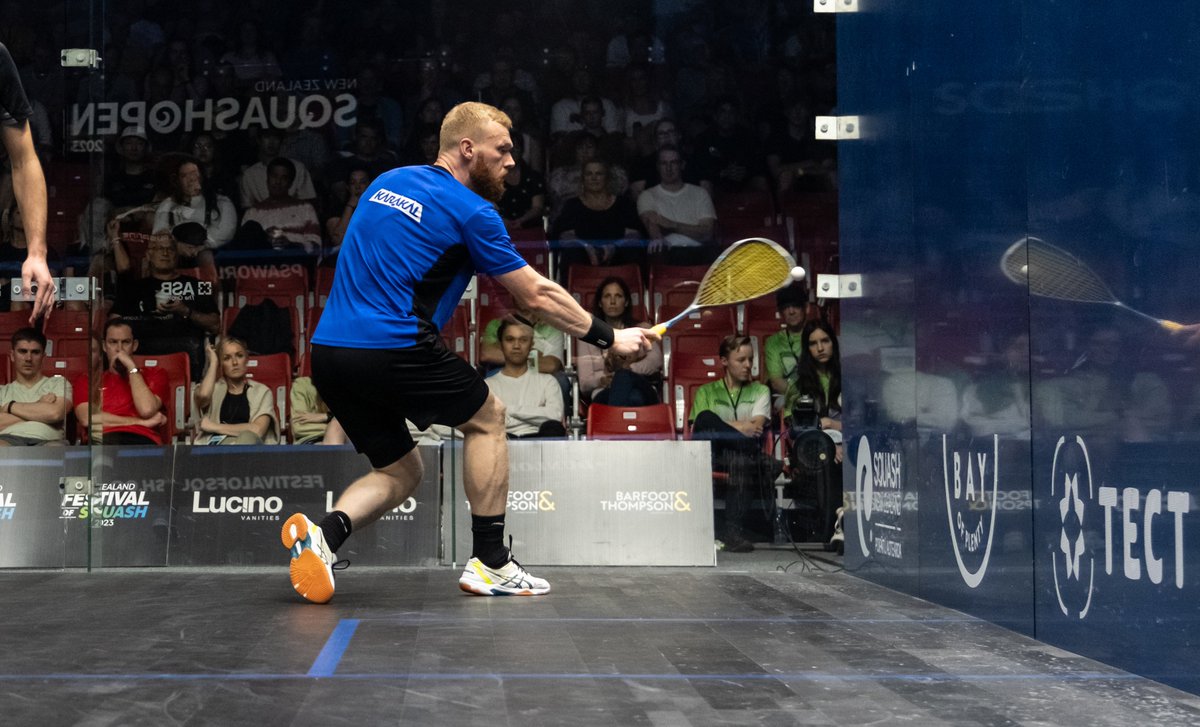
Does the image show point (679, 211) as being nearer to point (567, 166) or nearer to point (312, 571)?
point (567, 166)

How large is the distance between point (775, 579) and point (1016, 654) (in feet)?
5.83

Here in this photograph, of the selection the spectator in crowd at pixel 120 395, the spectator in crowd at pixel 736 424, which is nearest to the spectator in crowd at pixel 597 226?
the spectator in crowd at pixel 736 424

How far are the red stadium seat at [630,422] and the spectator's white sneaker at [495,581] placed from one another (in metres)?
2.06

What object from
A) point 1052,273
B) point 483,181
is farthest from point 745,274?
point 1052,273

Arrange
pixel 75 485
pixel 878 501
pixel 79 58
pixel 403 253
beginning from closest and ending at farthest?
pixel 403 253
pixel 878 501
pixel 75 485
pixel 79 58

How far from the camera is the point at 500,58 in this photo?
271 inches

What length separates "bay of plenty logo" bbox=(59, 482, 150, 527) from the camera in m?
5.71

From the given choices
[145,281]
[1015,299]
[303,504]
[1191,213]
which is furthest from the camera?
[145,281]

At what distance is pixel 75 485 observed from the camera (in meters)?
5.75

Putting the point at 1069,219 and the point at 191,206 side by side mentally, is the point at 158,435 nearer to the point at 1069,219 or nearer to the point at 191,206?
the point at 191,206

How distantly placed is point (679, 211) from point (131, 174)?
2530mm

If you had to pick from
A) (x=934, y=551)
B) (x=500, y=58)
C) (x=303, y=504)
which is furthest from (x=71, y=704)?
(x=500, y=58)

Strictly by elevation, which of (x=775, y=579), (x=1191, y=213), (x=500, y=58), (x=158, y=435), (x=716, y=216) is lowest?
(x=775, y=579)

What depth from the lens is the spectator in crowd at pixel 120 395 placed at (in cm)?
591
